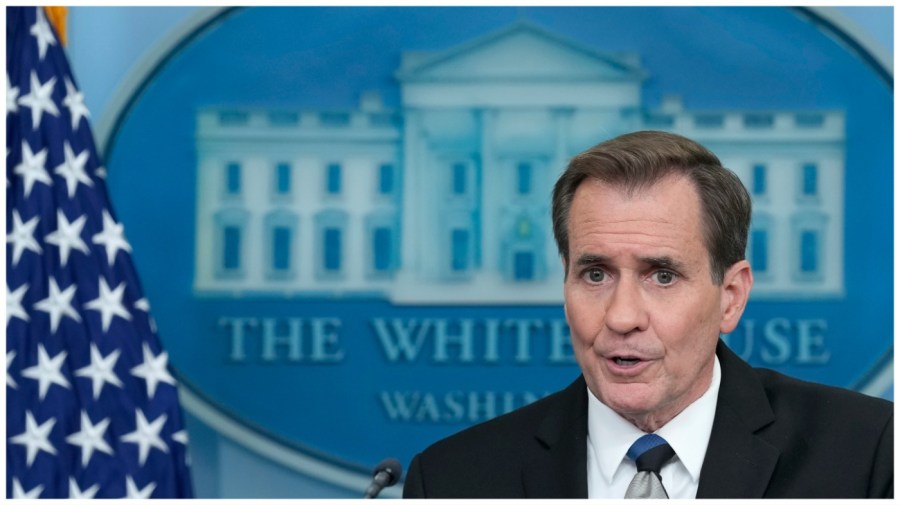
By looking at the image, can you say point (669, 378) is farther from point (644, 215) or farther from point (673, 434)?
point (644, 215)

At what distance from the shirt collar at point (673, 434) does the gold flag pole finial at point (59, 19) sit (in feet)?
7.22

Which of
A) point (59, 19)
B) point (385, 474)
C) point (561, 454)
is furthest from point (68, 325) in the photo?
point (561, 454)

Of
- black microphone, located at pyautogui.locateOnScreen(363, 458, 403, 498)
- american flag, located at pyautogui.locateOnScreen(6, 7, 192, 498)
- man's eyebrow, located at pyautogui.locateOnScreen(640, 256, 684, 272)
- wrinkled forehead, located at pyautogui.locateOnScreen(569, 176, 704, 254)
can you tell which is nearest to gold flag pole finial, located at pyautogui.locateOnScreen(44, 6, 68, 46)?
american flag, located at pyautogui.locateOnScreen(6, 7, 192, 498)

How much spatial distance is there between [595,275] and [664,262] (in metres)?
0.09

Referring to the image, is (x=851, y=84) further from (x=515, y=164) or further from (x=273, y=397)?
(x=273, y=397)

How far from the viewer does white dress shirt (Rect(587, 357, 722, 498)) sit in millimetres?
1551

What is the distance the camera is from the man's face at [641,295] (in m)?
1.49

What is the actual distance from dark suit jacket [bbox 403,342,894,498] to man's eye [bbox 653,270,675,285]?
0.21 m

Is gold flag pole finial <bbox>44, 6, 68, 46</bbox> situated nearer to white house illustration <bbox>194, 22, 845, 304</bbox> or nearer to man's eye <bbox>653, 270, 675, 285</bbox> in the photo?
white house illustration <bbox>194, 22, 845, 304</bbox>

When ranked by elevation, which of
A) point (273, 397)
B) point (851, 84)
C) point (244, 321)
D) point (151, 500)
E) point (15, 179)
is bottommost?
point (151, 500)

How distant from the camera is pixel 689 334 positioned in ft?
5.02

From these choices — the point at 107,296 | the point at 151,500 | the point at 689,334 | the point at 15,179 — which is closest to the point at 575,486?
the point at 689,334

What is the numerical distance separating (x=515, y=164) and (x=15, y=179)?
1.37 meters

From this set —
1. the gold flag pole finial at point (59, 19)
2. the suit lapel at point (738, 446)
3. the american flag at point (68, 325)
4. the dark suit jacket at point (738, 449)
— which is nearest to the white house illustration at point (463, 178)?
the american flag at point (68, 325)
